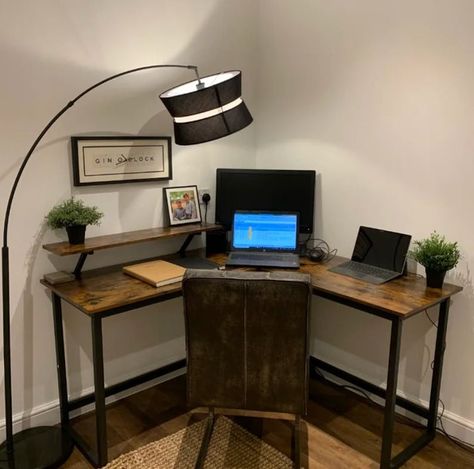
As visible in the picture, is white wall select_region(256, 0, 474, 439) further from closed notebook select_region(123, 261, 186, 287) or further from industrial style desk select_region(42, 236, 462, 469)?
closed notebook select_region(123, 261, 186, 287)

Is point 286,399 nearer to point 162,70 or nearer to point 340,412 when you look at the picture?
A: point 340,412

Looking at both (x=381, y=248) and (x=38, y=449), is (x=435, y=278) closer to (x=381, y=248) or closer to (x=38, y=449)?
(x=381, y=248)

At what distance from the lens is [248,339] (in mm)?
1848

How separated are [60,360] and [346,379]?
160cm

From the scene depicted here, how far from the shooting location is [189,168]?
2.78 meters

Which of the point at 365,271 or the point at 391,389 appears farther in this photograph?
the point at 365,271

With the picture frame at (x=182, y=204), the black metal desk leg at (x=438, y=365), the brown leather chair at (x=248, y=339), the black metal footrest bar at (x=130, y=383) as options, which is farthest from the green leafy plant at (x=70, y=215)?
the black metal desk leg at (x=438, y=365)

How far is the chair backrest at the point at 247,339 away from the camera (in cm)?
176

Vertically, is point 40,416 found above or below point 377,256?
below

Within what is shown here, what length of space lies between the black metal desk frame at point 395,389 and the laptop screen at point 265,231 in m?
0.48

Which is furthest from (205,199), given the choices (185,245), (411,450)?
(411,450)

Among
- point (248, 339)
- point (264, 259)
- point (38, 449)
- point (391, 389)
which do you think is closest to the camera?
Answer: point (248, 339)

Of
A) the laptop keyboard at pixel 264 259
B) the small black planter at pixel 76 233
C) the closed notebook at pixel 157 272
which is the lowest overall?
the closed notebook at pixel 157 272

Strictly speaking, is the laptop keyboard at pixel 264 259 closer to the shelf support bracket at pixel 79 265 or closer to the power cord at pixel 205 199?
the power cord at pixel 205 199
